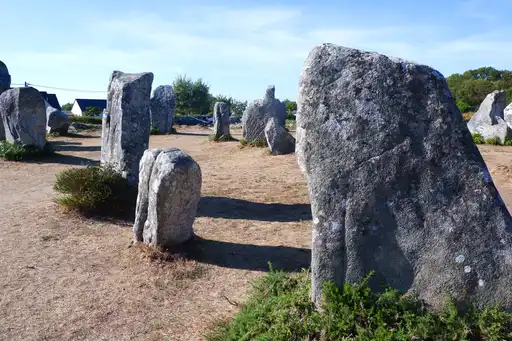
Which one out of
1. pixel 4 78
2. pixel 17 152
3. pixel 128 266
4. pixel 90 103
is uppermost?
pixel 4 78

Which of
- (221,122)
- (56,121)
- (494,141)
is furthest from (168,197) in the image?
(56,121)

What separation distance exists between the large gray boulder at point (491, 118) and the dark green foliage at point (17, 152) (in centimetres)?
1381

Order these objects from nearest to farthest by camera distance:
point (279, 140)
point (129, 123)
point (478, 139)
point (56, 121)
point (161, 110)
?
point (129, 123) < point (279, 140) < point (478, 139) < point (56, 121) < point (161, 110)

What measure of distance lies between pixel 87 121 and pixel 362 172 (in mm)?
28928

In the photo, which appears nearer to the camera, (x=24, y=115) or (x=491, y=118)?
(x=24, y=115)

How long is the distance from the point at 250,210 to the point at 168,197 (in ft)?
9.53

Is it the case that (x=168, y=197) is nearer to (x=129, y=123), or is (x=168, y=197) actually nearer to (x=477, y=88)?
(x=129, y=123)

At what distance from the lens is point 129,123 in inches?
A: 371

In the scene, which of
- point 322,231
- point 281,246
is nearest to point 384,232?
point 322,231

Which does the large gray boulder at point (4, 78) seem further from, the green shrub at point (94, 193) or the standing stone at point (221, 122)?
the green shrub at point (94, 193)

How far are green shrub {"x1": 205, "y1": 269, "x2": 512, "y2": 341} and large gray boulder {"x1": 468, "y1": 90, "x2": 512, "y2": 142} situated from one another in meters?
15.7

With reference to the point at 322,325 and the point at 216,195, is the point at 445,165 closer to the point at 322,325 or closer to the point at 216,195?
the point at 322,325

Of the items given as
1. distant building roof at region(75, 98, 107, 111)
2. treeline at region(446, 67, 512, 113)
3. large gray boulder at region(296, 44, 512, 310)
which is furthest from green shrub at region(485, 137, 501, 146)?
distant building roof at region(75, 98, 107, 111)

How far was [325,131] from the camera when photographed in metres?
3.66
